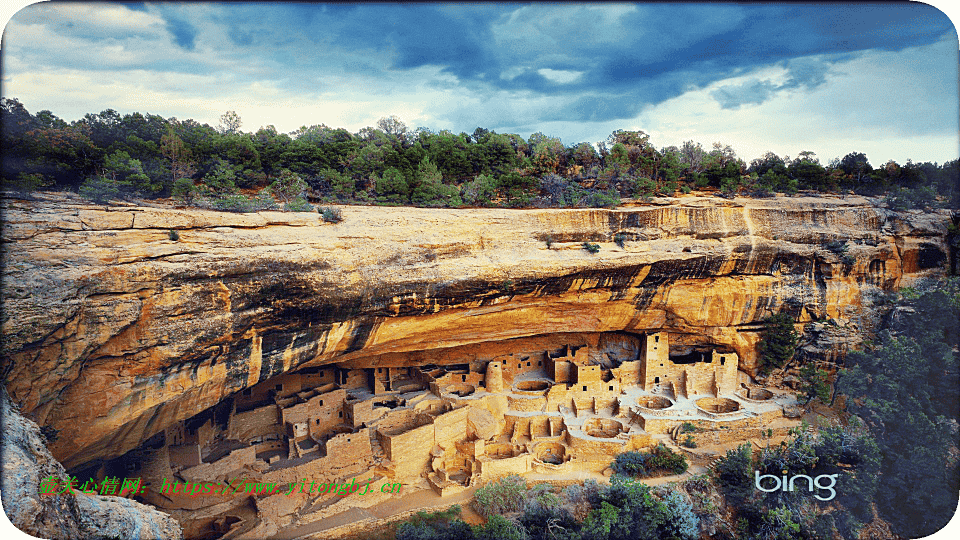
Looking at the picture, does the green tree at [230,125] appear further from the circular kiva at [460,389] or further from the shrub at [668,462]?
the shrub at [668,462]

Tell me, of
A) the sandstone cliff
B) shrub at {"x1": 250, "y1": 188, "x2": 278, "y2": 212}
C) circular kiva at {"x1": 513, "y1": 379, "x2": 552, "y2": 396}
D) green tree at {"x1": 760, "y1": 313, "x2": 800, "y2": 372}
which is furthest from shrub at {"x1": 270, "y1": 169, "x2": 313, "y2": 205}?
green tree at {"x1": 760, "y1": 313, "x2": 800, "y2": 372}

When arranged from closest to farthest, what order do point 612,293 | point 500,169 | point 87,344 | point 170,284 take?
point 87,344, point 170,284, point 612,293, point 500,169

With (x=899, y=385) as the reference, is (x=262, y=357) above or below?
above

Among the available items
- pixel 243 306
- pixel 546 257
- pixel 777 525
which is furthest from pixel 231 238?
pixel 777 525

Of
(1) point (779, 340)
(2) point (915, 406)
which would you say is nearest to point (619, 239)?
(1) point (779, 340)

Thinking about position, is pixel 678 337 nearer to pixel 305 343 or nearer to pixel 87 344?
pixel 305 343

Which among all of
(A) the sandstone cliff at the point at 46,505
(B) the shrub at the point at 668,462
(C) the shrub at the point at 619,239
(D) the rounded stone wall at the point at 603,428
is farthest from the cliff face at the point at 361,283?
(B) the shrub at the point at 668,462
